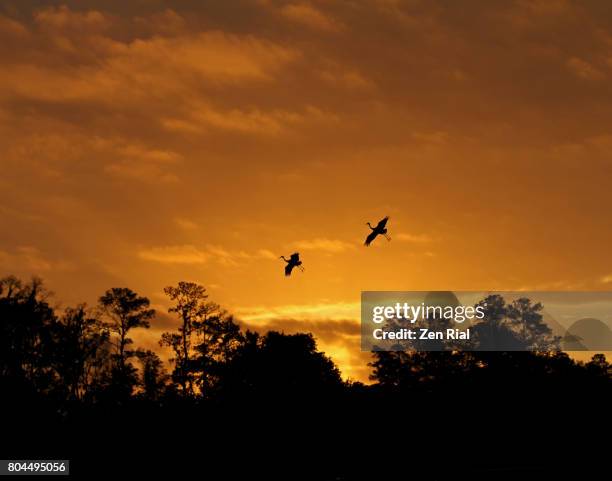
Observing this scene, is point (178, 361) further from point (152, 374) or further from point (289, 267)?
point (289, 267)

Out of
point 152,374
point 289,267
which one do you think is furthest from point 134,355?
point 289,267

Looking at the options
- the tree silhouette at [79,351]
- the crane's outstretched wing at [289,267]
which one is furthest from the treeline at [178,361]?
the crane's outstretched wing at [289,267]

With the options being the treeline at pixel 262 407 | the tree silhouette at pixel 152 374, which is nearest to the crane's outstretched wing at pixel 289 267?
the treeline at pixel 262 407

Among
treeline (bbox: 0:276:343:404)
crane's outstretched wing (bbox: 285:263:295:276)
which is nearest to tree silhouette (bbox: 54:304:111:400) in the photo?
treeline (bbox: 0:276:343:404)

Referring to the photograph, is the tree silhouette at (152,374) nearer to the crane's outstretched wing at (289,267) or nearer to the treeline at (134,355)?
the treeline at (134,355)

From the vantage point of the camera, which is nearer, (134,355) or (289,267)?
(289,267)

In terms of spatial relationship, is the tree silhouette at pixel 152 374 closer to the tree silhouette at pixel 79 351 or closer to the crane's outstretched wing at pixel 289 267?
the tree silhouette at pixel 79 351

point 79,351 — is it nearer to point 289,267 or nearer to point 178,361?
point 178,361

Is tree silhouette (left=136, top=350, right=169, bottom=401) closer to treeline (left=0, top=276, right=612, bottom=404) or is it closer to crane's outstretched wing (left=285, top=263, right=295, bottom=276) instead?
treeline (left=0, top=276, right=612, bottom=404)

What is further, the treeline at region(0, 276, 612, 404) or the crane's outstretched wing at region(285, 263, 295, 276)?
the treeline at region(0, 276, 612, 404)

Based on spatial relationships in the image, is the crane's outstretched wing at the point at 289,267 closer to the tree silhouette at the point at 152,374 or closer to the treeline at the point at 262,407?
the treeline at the point at 262,407

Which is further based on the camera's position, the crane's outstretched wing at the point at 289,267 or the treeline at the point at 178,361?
the treeline at the point at 178,361

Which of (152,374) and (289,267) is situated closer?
(289,267)

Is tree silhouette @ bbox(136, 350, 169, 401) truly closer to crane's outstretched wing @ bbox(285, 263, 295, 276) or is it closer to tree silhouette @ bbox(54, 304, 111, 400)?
tree silhouette @ bbox(54, 304, 111, 400)
